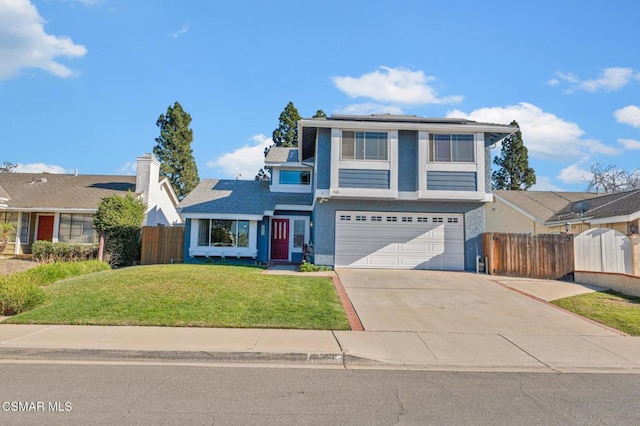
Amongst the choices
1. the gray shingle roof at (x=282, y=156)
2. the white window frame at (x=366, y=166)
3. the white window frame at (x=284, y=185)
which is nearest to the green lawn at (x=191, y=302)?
the white window frame at (x=366, y=166)

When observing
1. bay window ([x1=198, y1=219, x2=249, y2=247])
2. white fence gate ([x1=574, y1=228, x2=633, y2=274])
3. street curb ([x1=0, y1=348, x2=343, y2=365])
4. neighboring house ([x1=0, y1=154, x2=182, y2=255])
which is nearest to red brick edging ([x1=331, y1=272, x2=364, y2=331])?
street curb ([x1=0, y1=348, x2=343, y2=365])

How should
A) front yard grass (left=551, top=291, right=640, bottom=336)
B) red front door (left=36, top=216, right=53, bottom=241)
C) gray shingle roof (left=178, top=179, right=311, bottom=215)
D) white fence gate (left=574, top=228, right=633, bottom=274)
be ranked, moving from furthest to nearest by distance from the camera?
red front door (left=36, top=216, right=53, bottom=241)
gray shingle roof (left=178, top=179, right=311, bottom=215)
white fence gate (left=574, top=228, right=633, bottom=274)
front yard grass (left=551, top=291, right=640, bottom=336)

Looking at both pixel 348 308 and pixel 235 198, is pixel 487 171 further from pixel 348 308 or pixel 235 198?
pixel 235 198

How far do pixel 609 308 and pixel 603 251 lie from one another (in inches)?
176

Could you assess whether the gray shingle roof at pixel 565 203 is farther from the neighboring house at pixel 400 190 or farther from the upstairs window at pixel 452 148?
the upstairs window at pixel 452 148

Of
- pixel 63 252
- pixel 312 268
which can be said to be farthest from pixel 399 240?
pixel 63 252

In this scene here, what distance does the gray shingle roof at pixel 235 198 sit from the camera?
19.9 m

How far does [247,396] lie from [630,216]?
59.3ft

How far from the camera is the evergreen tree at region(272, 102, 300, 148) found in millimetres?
36781

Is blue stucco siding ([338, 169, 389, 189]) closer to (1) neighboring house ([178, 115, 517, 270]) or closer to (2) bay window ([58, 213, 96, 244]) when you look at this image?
(1) neighboring house ([178, 115, 517, 270])

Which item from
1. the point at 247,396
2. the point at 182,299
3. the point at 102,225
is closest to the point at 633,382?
the point at 247,396

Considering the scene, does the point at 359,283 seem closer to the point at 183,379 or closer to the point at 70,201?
the point at 183,379

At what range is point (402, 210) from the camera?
16562 millimetres

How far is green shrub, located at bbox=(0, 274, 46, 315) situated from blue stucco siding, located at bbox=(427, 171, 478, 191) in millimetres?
13209
